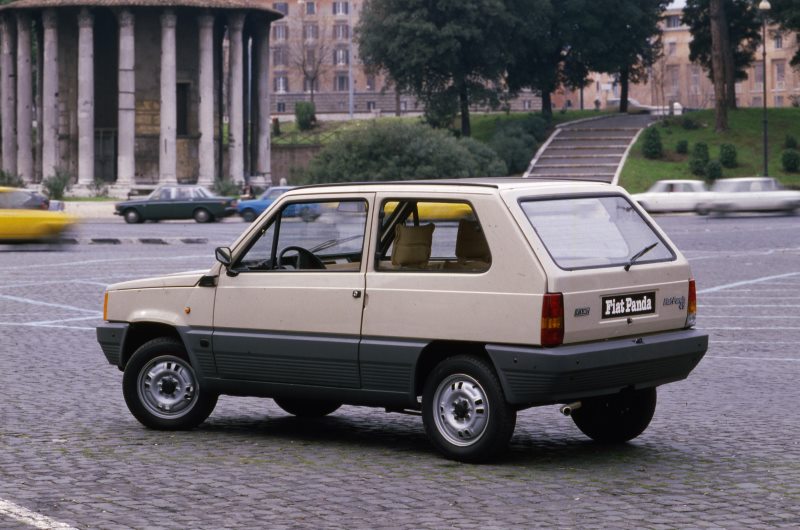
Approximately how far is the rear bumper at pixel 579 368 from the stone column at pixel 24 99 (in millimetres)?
74035

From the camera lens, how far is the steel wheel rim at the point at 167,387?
409 inches


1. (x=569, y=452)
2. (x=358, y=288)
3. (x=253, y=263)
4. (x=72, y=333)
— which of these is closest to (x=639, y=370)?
(x=569, y=452)

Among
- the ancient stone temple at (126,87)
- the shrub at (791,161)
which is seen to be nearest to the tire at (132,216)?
the ancient stone temple at (126,87)

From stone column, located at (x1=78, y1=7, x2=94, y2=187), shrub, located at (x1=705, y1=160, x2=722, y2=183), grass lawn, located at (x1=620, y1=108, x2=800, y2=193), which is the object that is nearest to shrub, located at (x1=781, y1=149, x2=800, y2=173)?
grass lawn, located at (x1=620, y1=108, x2=800, y2=193)

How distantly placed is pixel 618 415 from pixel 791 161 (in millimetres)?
64761

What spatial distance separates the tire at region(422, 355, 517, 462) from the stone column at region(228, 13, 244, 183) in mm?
71419

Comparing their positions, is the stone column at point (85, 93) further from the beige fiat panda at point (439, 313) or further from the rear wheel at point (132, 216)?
the beige fiat panda at point (439, 313)

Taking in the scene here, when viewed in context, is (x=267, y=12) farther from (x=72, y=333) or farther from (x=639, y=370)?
(x=639, y=370)

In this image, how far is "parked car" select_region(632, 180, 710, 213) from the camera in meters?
56.6

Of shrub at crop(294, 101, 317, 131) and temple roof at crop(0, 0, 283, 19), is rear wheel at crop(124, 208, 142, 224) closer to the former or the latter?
temple roof at crop(0, 0, 283, 19)

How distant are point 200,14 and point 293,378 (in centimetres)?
7127

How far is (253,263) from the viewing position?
→ 10.2 meters

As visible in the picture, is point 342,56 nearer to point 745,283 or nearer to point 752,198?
point 752,198

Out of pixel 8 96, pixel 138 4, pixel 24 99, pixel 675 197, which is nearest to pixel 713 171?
pixel 675 197
